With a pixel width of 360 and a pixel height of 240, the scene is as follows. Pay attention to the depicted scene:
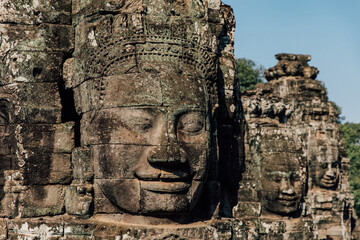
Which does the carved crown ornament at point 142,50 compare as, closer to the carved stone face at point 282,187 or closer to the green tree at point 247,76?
the carved stone face at point 282,187

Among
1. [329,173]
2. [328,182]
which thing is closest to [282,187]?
[329,173]

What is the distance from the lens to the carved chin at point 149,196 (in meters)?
8.59

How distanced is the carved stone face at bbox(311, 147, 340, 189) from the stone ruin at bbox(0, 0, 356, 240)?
12.3m

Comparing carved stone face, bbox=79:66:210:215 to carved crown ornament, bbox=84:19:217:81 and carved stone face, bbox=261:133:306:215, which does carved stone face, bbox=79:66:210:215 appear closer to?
carved crown ornament, bbox=84:19:217:81

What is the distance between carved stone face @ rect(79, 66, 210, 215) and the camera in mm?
8609

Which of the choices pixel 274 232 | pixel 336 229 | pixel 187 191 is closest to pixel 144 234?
pixel 187 191

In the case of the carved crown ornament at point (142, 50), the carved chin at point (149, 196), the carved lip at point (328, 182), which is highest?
the carved crown ornament at point (142, 50)

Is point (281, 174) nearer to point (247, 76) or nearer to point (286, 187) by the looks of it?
point (286, 187)

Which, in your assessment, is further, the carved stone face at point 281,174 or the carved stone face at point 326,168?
the carved stone face at point 326,168

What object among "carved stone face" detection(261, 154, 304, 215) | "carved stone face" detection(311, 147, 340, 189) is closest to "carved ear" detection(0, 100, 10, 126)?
"carved stone face" detection(261, 154, 304, 215)

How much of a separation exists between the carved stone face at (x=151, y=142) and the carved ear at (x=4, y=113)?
1211 millimetres

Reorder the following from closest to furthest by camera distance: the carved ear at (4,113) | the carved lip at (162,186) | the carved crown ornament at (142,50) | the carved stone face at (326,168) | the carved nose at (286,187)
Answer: the carved lip at (162,186) < the carved crown ornament at (142,50) < the carved ear at (4,113) < the carved nose at (286,187) < the carved stone face at (326,168)

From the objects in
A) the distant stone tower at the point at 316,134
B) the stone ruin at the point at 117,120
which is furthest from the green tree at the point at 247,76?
the stone ruin at the point at 117,120

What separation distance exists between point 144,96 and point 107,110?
488 mm
